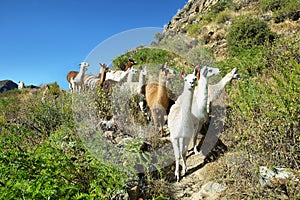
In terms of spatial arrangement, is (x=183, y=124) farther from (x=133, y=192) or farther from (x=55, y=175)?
(x=55, y=175)

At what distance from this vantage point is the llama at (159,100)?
5.71 meters

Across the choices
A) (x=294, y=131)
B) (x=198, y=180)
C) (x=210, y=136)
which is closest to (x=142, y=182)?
(x=198, y=180)

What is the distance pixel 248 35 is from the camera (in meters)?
11.2

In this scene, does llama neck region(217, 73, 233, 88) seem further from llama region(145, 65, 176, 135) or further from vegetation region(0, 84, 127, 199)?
vegetation region(0, 84, 127, 199)

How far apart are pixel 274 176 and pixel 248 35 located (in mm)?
9432

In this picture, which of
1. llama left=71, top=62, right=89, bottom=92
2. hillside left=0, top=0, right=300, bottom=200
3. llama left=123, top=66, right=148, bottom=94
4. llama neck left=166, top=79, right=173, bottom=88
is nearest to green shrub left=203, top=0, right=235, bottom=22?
llama left=71, top=62, right=89, bottom=92

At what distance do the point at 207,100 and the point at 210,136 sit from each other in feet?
2.59

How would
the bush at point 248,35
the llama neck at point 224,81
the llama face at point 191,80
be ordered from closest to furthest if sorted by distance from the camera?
the llama face at point 191,80, the llama neck at point 224,81, the bush at point 248,35

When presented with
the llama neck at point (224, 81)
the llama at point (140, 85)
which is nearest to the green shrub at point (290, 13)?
the llama neck at point (224, 81)

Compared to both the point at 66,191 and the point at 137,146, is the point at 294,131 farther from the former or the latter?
the point at 66,191

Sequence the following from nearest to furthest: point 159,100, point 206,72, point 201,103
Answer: point 201,103 < point 206,72 < point 159,100

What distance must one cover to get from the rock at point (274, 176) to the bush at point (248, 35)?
805 cm

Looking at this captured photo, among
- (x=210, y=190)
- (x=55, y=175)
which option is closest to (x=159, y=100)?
(x=210, y=190)

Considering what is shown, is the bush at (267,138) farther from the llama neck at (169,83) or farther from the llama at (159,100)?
the llama neck at (169,83)
